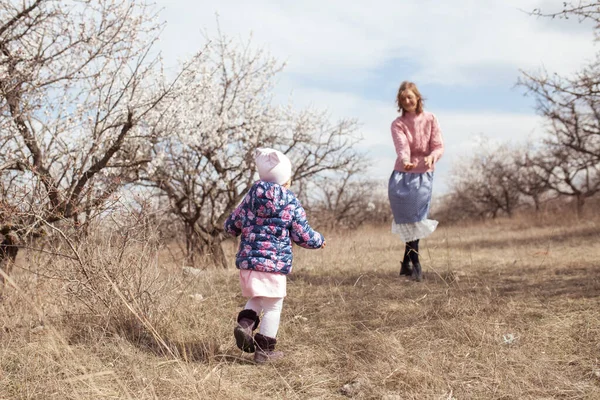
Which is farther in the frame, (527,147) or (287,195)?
(527,147)

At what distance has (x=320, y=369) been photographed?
3381mm

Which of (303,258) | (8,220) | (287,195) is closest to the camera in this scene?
(287,195)

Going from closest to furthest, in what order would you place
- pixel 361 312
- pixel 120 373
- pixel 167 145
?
pixel 120 373
pixel 361 312
pixel 167 145

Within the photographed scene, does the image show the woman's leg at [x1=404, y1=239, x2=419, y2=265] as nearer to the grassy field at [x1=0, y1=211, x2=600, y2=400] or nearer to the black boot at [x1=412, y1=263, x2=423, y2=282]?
the black boot at [x1=412, y1=263, x2=423, y2=282]

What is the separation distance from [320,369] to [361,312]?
1.19m

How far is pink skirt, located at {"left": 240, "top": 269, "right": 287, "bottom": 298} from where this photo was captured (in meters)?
3.41

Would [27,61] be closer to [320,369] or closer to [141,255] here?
[141,255]

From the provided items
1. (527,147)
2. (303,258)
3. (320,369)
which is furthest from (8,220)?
(527,147)

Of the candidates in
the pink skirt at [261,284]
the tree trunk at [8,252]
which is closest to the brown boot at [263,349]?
the pink skirt at [261,284]

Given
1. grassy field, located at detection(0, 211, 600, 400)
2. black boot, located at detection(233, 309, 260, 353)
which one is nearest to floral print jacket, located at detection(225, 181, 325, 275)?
black boot, located at detection(233, 309, 260, 353)

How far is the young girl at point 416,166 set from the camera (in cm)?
563

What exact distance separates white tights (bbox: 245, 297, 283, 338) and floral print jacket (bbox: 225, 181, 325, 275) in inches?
7.9

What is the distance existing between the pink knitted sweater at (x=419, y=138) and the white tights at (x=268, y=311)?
8.45 ft

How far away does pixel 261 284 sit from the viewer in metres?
3.43
